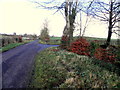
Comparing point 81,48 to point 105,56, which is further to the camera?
point 81,48

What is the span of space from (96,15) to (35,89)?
14.8 meters

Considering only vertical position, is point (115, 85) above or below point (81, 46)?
below

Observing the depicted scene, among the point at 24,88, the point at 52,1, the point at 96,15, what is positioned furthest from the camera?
the point at 96,15

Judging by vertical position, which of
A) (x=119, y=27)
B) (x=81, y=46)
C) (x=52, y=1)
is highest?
(x=52, y=1)

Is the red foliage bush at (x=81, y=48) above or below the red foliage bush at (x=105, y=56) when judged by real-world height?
above

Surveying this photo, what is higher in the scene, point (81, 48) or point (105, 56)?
point (81, 48)

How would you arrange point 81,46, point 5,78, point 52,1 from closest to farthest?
point 5,78 → point 81,46 → point 52,1

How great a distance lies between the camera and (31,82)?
13.2 feet

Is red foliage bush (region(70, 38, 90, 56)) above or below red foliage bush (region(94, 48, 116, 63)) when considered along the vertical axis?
above

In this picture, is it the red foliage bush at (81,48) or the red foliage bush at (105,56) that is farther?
the red foliage bush at (81,48)

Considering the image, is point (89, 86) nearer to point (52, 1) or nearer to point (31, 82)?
point (31, 82)

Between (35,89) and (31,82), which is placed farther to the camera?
(31,82)

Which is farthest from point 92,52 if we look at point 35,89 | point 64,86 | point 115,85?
point 35,89

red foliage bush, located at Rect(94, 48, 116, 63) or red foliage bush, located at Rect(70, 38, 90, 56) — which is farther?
red foliage bush, located at Rect(70, 38, 90, 56)
